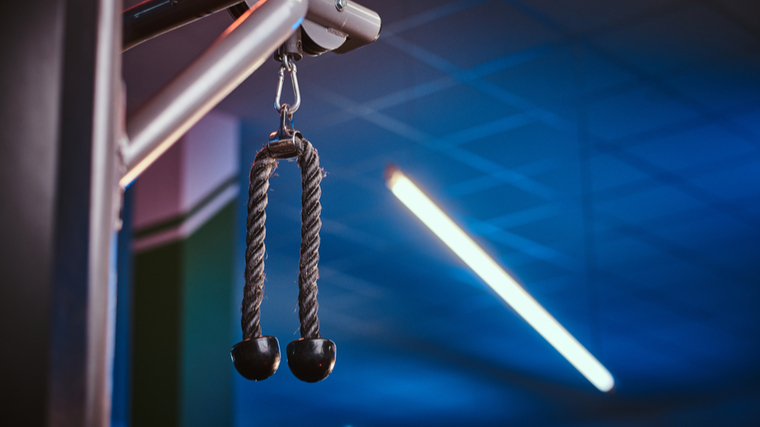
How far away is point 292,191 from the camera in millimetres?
4270

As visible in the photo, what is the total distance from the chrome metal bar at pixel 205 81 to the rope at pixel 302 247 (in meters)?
0.09

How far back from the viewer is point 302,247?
575 mm

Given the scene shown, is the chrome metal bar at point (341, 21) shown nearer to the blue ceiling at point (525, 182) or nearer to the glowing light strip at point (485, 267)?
the glowing light strip at point (485, 267)

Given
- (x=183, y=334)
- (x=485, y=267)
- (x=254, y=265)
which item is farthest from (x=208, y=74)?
(x=183, y=334)

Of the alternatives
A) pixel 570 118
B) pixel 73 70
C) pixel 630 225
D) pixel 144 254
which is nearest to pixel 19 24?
pixel 73 70

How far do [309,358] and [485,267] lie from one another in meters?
2.14

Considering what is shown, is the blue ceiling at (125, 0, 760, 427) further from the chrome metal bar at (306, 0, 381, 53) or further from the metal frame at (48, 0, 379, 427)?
the metal frame at (48, 0, 379, 427)

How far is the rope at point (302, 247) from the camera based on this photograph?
57 cm

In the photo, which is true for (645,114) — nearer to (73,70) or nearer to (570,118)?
(570,118)

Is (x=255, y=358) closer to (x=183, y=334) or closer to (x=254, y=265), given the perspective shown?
(x=254, y=265)

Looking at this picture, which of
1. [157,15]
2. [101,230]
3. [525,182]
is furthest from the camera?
[525,182]

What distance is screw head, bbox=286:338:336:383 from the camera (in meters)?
0.54

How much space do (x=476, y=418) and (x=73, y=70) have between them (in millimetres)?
9453

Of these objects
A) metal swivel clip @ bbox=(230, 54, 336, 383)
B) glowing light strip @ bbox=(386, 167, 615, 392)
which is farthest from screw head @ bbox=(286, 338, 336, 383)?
glowing light strip @ bbox=(386, 167, 615, 392)
